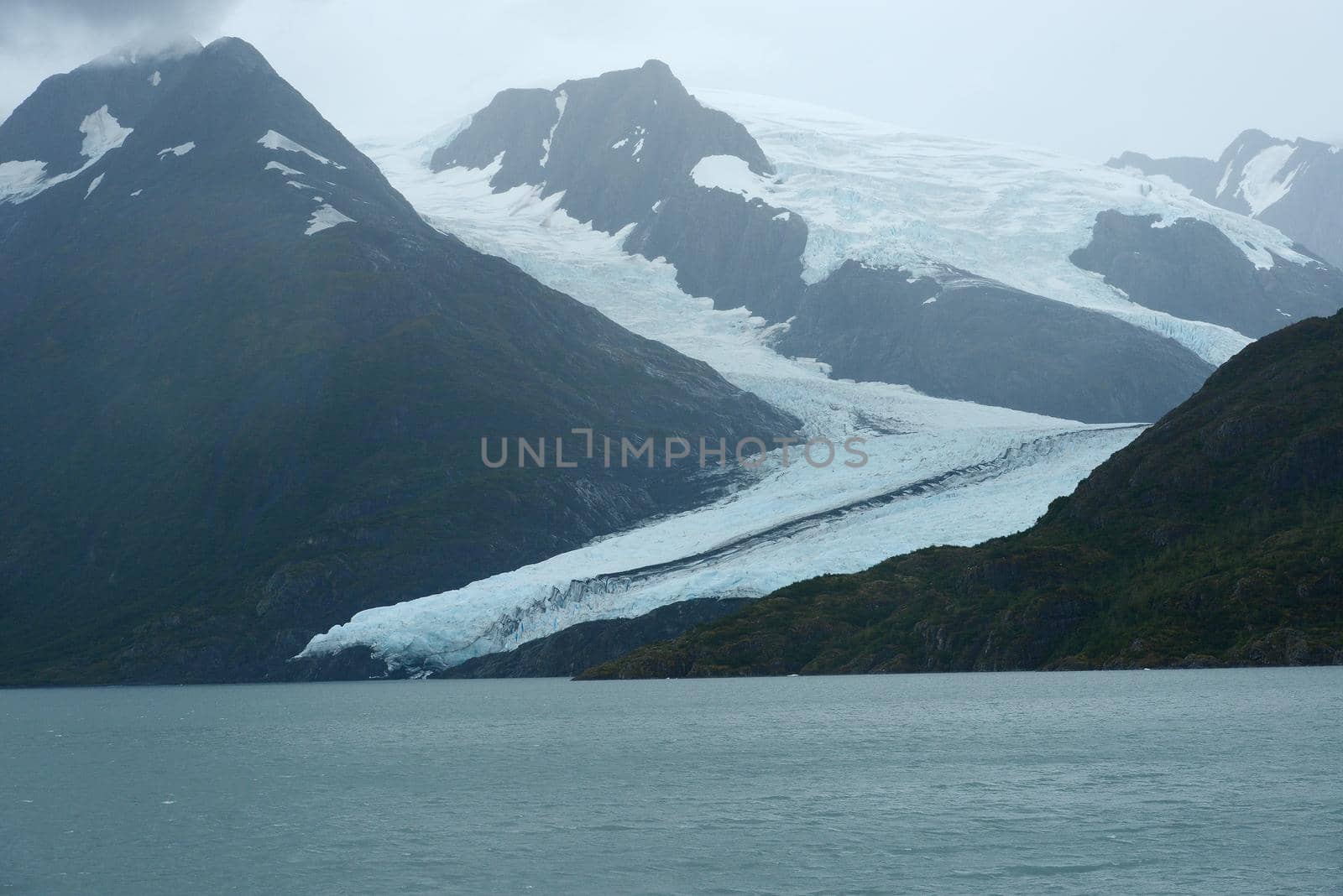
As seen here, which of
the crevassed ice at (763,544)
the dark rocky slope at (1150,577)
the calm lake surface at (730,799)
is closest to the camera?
the calm lake surface at (730,799)

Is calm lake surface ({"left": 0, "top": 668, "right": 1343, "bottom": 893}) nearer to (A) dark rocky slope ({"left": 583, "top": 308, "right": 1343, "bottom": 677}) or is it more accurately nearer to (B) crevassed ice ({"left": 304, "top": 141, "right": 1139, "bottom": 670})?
(A) dark rocky slope ({"left": 583, "top": 308, "right": 1343, "bottom": 677})

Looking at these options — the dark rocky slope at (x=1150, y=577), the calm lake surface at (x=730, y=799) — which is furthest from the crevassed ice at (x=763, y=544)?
the calm lake surface at (x=730, y=799)

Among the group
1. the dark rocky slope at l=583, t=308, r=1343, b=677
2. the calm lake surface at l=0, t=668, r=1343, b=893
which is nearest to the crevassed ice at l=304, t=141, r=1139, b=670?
the dark rocky slope at l=583, t=308, r=1343, b=677

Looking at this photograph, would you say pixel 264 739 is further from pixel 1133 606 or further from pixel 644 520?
pixel 644 520

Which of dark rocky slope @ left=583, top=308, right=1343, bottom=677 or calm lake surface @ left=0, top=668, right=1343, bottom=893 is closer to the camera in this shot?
calm lake surface @ left=0, top=668, right=1343, bottom=893

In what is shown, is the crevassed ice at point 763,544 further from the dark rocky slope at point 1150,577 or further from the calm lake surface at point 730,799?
the calm lake surface at point 730,799

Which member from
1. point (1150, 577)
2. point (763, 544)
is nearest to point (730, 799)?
point (1150, 577)
